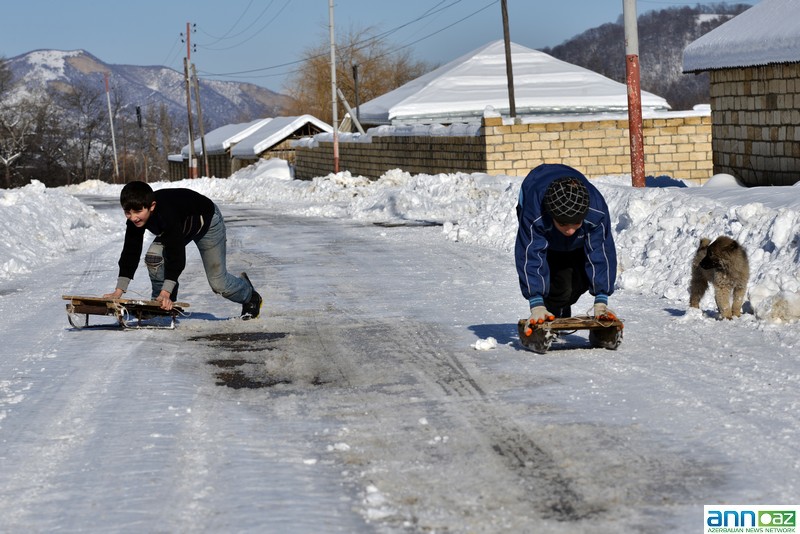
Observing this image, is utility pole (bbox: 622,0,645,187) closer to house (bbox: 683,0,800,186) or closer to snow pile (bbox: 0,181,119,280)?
house (bbox: 683,0,800,186)

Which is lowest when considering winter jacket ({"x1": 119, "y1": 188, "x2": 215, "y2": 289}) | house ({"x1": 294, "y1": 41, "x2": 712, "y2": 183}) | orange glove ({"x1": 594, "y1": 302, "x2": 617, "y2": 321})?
orange glove ({"x1": 594, "y1": 302, "x2": 617, "y2": 321})

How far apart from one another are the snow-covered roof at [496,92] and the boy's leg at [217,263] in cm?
3466

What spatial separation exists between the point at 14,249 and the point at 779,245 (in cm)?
1197

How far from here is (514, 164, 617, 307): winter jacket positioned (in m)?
6.99

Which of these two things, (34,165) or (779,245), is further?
(34,165)

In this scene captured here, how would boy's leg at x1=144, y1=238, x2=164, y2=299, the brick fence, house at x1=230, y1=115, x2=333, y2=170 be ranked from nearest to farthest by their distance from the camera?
1. boy's leg at x1=144, y1=238, x2=164, y2=299
2. the brick fence
3. house at x1=230, y1=115, x2=333, y2=170

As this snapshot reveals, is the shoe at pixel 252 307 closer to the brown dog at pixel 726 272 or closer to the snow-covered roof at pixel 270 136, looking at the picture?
the brown dog at pixel 726 272

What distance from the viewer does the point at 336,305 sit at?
33.3ft

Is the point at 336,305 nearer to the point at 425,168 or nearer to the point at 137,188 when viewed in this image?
the point at 137,188

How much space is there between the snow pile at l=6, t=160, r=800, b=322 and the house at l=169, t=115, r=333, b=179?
111 ft

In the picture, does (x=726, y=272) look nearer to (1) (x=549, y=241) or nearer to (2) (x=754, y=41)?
(1) (x=549, y=241)

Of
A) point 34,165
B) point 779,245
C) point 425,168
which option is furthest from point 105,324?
point 34,165

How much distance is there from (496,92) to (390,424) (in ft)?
140

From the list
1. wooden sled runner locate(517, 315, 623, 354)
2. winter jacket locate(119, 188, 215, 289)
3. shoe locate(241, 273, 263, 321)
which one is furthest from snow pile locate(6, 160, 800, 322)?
winter jacket locate(119, 188, 215, 289)
